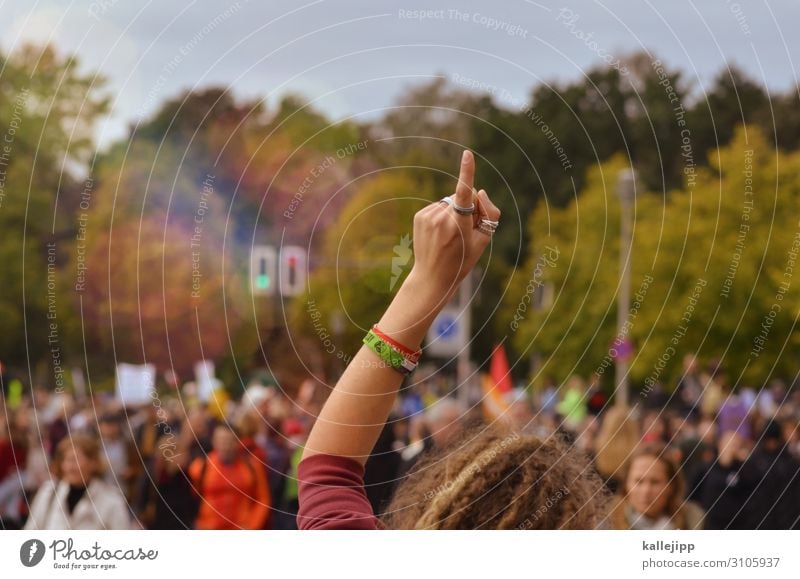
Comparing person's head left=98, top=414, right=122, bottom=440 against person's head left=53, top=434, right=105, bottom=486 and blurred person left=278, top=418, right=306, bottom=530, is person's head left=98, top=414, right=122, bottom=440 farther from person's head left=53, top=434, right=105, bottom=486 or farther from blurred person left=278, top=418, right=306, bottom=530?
person's head left=53, top=434, right=105, bottom=486

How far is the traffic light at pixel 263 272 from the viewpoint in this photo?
455 centimetres

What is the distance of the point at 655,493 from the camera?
5535 millimetres

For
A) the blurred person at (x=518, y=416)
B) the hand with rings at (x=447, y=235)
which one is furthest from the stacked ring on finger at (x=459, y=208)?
the blurred person at (x=518, y=416)

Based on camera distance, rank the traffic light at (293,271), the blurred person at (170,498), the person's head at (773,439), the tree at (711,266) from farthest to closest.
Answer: the tree at (711,266), the person's head at (773,439), the blurred person at (170,498), the traffic light at (293,271)

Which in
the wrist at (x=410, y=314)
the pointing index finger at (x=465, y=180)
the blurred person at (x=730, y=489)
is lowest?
the blurred person at (x=730, y=489)

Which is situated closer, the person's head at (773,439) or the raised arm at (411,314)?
the raised arm at (411,314)

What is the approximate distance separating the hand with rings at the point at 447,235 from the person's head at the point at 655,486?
3.30m

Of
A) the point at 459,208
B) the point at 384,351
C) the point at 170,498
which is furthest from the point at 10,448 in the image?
the point at 459,208

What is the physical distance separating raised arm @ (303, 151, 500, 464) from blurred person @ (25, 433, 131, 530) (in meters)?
4.40

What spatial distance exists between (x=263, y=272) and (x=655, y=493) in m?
2.01

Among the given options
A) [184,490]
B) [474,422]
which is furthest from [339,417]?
[184,490]

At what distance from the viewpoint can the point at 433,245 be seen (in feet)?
7.19

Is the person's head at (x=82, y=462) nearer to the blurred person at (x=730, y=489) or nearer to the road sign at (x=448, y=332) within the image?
the road sign at (x=448, y=332)
